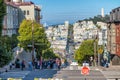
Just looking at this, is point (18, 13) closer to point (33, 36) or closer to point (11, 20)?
point (11, 20)

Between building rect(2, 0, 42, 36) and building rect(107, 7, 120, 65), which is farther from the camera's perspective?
building rect(2, 0, 42, 36)

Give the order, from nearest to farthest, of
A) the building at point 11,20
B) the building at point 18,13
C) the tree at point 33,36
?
1. the tree at point 33,36
2. the building at point 11,20
3. the building at point 18,13

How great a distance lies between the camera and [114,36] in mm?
64625

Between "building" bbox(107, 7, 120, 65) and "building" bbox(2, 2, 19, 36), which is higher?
"building" bbox(2, 2, 19, 36)

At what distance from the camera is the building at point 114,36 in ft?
206

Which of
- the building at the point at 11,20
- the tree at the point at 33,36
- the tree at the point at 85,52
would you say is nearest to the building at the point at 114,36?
the tree at the point at 33,36

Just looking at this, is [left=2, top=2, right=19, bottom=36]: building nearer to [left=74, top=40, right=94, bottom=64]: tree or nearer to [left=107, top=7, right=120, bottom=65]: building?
[left=74, top=40, right=94, bottom=64]: tree

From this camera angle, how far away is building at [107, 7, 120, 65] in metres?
62.9

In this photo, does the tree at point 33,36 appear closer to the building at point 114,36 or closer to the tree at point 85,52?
the tree at point 85,52

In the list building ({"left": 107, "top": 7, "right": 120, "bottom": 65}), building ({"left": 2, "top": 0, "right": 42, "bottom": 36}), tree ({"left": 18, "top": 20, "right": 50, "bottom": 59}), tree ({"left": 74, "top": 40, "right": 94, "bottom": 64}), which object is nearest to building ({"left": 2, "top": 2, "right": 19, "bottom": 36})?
building ({"left": 2, "top": 0, "right": 42, "bottom": 36})

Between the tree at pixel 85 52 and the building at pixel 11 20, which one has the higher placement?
the building at pixel 11 20

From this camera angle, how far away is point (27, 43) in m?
82.3

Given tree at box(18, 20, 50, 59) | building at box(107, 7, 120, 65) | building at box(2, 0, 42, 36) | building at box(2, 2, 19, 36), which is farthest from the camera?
building at box(2, 0, 42, 36)

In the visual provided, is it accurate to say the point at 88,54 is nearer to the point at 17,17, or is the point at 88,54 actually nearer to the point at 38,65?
the point at 17,17
